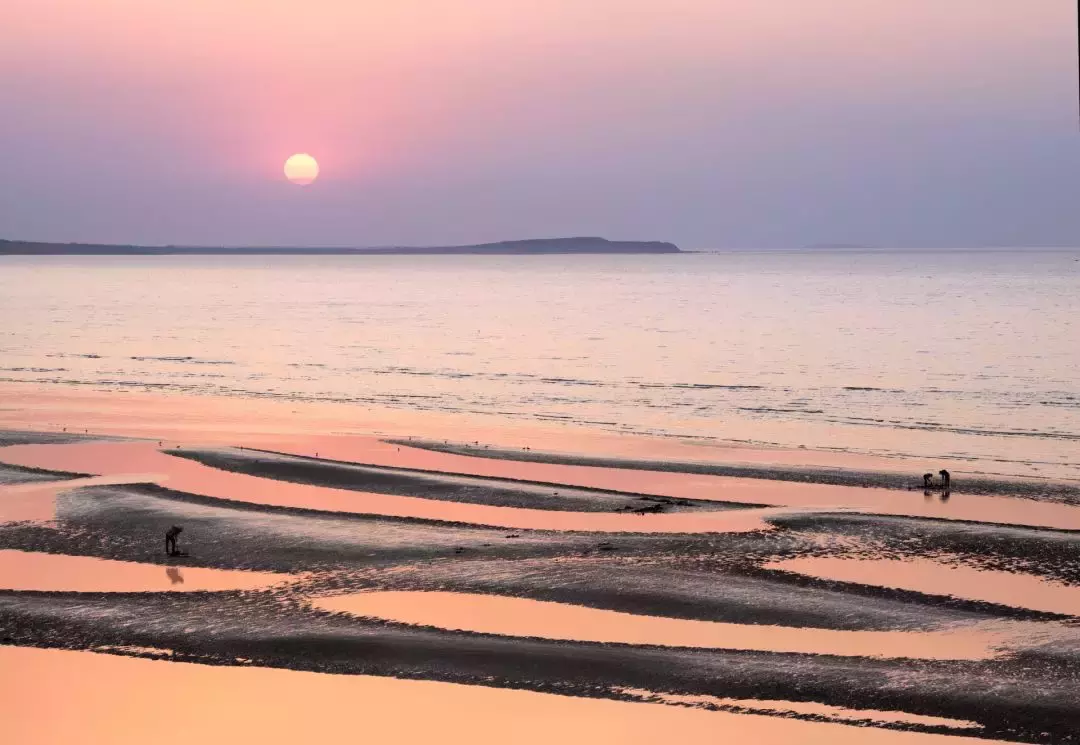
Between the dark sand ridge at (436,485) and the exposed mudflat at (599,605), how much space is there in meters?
0.33

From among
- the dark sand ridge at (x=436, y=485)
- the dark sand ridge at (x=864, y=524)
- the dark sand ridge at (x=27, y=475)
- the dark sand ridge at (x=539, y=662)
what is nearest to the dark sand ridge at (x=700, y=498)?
the dark sand ridge at (x=436, y=485)

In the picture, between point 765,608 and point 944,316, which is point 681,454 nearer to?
point 765,608

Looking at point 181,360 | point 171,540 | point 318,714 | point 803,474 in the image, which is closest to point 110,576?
point 171,540

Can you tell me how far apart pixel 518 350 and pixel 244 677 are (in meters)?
63.2

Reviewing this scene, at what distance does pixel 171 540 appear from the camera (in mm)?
24703

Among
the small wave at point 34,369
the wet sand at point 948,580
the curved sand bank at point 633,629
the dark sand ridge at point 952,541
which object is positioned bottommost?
the small wave at point 34,369

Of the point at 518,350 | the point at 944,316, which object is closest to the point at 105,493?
the point at 518,350

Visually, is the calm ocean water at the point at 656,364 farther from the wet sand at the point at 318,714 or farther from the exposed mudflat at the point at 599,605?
the wet sand at the point at 318,714

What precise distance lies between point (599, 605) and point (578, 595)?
25.0 inches

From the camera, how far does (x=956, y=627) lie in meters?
19.6

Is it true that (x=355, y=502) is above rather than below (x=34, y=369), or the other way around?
above

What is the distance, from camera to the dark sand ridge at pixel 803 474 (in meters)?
31.4

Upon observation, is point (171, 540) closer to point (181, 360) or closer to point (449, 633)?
point (449, 633)

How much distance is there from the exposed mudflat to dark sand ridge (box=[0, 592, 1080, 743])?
0.05m
